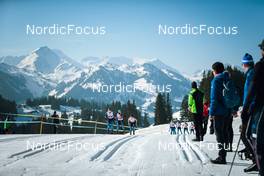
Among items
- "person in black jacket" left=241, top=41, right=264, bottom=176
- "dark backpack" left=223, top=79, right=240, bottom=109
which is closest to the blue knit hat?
"dark backpack" left=223, top=79, right=240, bottom=109

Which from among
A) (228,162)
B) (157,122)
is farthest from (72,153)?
(157,122)

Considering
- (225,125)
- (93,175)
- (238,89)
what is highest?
(238,89)

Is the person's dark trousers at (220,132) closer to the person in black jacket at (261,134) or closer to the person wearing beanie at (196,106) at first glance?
the person in black jacket at (261,134)

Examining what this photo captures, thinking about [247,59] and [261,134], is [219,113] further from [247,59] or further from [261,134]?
[261,134]

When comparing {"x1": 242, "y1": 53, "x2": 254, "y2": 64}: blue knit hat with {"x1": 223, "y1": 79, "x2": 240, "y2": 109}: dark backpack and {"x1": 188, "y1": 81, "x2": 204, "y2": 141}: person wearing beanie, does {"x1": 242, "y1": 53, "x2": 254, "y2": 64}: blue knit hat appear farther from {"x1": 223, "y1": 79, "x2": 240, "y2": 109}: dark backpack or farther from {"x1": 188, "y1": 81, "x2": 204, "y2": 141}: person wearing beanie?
{"x1": 188, "y1": 81, "x2": 204, "y2": 141}: person wearing beanie

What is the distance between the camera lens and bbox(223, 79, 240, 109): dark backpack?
253 inches

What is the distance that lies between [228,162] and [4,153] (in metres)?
4.70

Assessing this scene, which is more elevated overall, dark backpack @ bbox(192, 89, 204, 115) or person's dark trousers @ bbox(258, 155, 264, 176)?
dark backpack @ bbox(192, 89, 204, 115)

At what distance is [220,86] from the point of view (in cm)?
654

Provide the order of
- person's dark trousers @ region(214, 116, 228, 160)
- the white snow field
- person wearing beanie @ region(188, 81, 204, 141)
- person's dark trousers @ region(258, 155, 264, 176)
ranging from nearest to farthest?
person's dark trousers @ region(258, 155, 264, 176)
the white snow field
person's dark trousers @ region(214, 116, 228, 160)
person wearing beanie @ region(188, 81, 204, 141)

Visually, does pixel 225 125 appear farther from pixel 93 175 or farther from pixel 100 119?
pixel 100 119

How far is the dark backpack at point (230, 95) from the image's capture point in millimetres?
6430

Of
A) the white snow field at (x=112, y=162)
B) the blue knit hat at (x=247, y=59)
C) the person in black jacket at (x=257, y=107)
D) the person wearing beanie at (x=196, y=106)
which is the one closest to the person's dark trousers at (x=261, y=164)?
the person in black jacket at (x=257, y=107)

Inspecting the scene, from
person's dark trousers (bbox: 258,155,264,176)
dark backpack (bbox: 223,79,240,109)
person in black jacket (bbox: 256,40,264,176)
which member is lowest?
person's dark trousers (bbox: 258,155,264,176)
